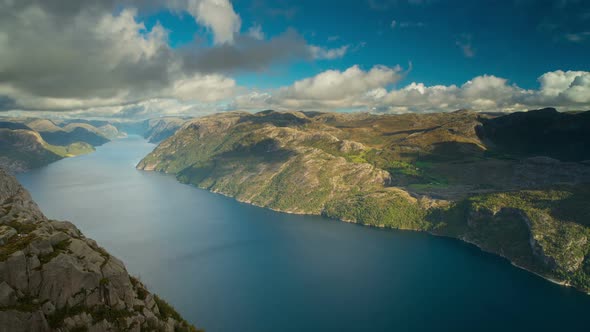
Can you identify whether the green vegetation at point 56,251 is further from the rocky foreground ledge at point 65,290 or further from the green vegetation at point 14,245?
the green vegetation at point 14,245

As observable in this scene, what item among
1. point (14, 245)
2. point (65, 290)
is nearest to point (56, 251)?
point (14, 245)

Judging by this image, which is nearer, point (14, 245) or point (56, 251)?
point (14, 245)

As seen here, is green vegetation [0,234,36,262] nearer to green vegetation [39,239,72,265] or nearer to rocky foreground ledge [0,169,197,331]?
rocky foreground ledge [0,169,197,331]

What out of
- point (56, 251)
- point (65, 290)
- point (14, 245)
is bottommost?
point (65, 290)

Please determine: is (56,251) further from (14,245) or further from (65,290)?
(65,290)

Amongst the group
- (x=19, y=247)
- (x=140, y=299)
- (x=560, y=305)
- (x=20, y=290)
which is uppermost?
(x=19, y=247)

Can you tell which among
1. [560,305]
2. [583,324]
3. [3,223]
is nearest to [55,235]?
Answer: [3,223]

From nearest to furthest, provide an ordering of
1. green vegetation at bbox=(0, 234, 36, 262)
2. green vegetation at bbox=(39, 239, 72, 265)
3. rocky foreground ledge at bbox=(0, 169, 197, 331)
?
rocky foreground ledge at bbox=(0, 169, 197, 331) → green vegetation at bbox=(0, 234, 36, 262) → green vegetation at bbox=(39, 239, 72, 265)

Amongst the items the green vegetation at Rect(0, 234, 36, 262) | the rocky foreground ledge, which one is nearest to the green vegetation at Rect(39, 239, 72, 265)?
the rocky foreground ledge

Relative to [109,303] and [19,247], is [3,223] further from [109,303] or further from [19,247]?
[109,303]
